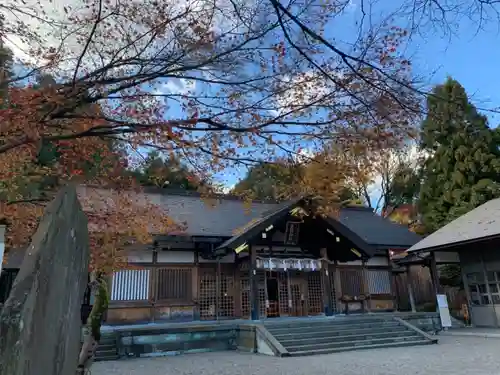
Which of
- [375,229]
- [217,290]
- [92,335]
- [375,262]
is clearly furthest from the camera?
[375,229]

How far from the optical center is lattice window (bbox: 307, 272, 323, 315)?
15758mm

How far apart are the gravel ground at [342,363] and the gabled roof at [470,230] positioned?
13.4ft

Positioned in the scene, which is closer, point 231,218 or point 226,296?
point 226,296

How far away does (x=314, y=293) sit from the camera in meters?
16.1

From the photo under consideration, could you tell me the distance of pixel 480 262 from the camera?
1488 cm

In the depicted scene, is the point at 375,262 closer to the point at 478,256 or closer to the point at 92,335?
the point at 478,256

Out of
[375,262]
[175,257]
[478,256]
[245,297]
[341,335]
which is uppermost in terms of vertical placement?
[175,257]

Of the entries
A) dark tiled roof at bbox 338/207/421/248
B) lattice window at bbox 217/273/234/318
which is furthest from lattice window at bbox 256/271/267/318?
dark tiled roof at bbox 338/207/421/248

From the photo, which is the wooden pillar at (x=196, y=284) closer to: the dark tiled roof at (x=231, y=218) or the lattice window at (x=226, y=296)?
the lattice window at (x=226, y=296)

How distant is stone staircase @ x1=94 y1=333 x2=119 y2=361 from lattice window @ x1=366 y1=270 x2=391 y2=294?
36.1ft

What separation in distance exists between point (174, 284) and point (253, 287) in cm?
293

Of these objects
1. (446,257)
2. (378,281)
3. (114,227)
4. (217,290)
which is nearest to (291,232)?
(217,290)

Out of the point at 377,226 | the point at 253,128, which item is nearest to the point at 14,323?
the point at 253,128

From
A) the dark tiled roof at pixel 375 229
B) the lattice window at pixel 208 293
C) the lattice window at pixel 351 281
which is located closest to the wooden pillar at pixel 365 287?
the lattice window at pixel 351 281
